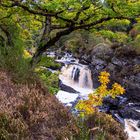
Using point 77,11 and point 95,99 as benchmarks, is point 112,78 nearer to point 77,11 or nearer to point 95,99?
point 77,11

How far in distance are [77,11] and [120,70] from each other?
17.2m

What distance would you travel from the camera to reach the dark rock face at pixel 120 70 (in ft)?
64.4

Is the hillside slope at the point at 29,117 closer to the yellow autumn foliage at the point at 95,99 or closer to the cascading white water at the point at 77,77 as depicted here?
the yellow autumn foliage at the point at 95,99

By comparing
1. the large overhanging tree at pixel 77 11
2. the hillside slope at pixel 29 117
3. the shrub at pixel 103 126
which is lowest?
the shrub at pixel 103 126

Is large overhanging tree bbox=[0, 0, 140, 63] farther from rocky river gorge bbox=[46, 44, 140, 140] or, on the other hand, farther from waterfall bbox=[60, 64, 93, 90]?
waterfall bbox=[60, 64, 93, 90]

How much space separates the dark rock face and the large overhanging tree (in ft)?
31.4

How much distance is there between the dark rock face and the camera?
1962cm

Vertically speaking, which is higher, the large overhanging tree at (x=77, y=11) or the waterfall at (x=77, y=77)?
the large overhanging tree at (x=77, y=11)

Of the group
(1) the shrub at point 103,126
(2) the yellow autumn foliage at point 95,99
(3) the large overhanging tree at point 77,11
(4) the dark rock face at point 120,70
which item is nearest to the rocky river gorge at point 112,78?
(4) the dark rock face at point 120,70

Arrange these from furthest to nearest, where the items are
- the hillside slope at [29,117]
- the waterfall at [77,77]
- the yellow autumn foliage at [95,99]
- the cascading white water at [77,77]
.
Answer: the waterfall at [77,77] → the cascading white water at [77,77] → the yellow autumn foliage at [95,99] → the hillside slope at [29,117]

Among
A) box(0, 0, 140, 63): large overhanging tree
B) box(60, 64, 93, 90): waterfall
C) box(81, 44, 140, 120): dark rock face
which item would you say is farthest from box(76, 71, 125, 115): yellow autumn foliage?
box(60, 64, 93, 90): waterfall

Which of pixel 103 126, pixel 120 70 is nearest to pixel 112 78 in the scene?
pixel 120 70

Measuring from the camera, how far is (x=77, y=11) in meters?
8.99

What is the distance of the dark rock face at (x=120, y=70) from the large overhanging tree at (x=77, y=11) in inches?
376
